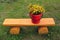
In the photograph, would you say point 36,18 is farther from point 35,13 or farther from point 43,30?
point 43,30

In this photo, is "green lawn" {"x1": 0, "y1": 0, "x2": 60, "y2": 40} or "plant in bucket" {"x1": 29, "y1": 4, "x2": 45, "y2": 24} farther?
"green lawn" {"x1": 0, "y1": 0, "x2": 60, "y2": 40}

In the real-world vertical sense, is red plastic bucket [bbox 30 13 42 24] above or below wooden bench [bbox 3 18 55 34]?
above

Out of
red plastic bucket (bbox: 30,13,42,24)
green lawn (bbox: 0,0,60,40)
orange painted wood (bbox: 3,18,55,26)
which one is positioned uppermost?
red plastic bucket (bbox: 30,13,42,24)

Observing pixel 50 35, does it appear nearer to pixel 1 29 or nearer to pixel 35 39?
pixel 35 39

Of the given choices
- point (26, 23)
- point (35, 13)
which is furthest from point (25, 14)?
point (35, 13)

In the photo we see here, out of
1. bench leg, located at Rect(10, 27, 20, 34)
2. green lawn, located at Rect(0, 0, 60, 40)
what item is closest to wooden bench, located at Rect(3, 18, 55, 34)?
bench leg, located at Rect(10, 27, 20, 34)

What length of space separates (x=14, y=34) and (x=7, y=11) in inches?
66.1

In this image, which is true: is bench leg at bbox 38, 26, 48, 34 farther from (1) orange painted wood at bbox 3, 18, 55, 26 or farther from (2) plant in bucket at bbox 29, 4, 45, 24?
(2) plant in bucket at bbox 29, 4, 45, 24

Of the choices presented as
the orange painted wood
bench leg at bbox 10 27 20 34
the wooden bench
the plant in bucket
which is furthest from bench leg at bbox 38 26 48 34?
bench leg at bbox 10 27 20 34

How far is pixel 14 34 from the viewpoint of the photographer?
15.3 ft

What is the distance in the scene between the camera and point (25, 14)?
589cm

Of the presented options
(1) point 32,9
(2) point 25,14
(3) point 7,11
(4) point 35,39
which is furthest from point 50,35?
(3) point 7,11

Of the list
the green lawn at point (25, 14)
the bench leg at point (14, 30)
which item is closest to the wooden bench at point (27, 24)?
the bench leg at point (14, 30)

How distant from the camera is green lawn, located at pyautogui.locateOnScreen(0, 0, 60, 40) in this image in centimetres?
460
